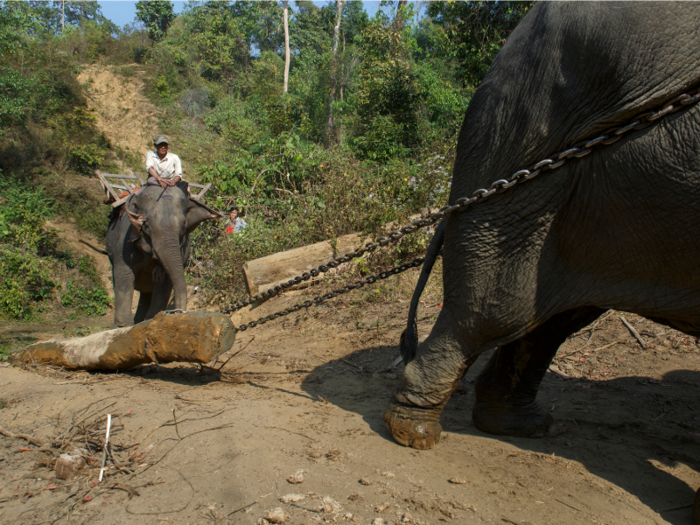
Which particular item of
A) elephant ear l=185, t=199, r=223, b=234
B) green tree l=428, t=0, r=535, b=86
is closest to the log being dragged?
elephant ear l=185, t=199, r=223, b=234

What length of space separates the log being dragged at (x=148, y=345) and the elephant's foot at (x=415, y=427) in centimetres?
141

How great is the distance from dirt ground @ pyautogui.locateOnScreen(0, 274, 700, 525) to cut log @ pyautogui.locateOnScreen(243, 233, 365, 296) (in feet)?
9.19

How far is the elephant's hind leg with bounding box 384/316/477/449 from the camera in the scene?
285 cm

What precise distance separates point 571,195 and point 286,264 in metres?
5.63

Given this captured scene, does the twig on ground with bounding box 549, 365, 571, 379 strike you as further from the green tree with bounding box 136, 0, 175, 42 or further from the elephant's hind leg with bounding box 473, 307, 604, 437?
the green tree with bounding box 136, 0, 175, 42

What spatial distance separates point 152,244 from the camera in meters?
5.49

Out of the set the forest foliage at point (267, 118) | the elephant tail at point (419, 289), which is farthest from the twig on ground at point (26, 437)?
the forest foliage at point (267, 118)

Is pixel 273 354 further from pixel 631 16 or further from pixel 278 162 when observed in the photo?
pixel 278 162

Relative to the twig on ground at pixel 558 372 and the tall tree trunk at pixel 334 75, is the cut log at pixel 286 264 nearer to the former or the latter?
the twig on ground at pixel 558 372

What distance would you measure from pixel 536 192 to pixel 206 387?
2.95 m

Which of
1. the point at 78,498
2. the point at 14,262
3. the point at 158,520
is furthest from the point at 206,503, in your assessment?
the point at 14,262

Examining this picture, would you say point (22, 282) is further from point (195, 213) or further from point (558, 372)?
point (558, 372)

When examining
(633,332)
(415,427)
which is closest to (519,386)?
(415,427)

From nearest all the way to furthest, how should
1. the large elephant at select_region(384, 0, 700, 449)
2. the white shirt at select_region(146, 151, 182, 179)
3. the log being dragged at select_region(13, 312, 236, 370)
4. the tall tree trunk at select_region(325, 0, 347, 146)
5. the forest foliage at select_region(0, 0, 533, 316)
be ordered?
1. the large elephant at select_region(384, 0, 700, 449)
2. the log being dragged at select_region(13, 312, 236, 370)
3. the white shirt at select_region(146, 151, 182, 179)
4. the forest foliage at select_region(0, 0, 533, 316)
5. the tall tree trunk at select_region(325, 0, 347, 146)
